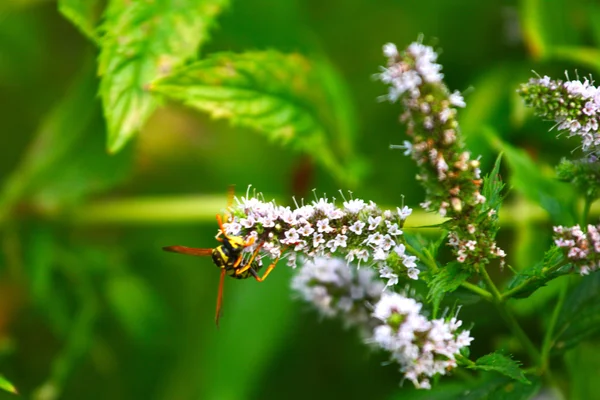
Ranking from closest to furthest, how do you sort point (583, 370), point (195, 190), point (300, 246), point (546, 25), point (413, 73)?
point (413, 73) < point (300, 246) < point (583, 370) < point (546, 25) < point (195, 190)

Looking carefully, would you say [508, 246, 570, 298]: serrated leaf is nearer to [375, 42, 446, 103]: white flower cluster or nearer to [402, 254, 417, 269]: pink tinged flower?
[402, 254, 417, 269]: pink tinged flower

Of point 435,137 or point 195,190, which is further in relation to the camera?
point 195,190

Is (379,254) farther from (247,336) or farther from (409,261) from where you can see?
(247,336)

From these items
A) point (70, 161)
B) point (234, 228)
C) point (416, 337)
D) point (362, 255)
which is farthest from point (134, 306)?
point (416, 337)

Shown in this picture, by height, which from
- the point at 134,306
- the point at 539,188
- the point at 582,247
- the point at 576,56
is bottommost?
the point at 134,306

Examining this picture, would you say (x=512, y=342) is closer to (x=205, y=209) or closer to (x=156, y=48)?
(x=205, y=209)

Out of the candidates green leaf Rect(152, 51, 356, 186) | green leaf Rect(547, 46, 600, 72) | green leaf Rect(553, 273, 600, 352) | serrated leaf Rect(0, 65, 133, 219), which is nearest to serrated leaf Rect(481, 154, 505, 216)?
green leaf Rect(553, 273, 600, 352)
